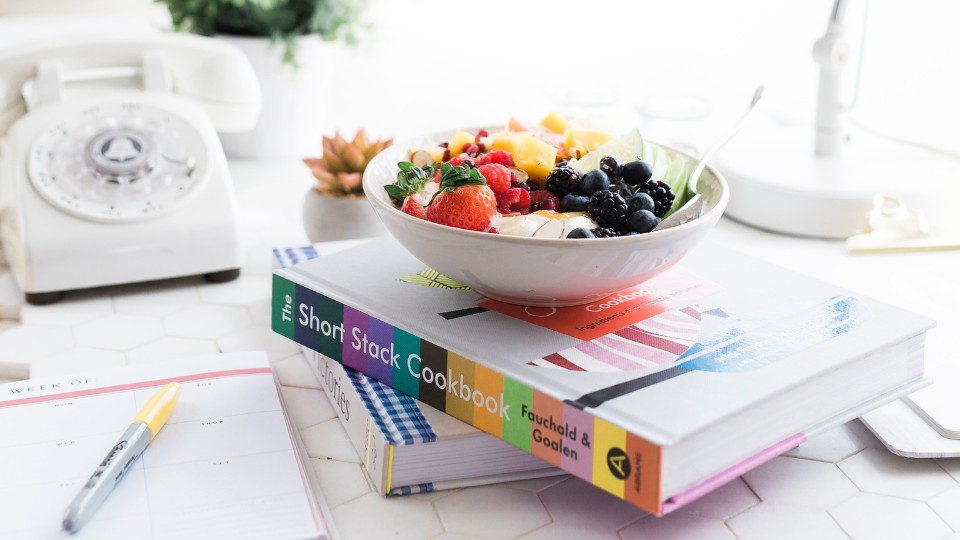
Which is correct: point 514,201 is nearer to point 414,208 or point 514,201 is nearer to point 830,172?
point 414,208

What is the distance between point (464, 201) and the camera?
71 centimetres

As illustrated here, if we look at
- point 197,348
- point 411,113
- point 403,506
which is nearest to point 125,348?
point 197,348

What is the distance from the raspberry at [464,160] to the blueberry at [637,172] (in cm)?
12

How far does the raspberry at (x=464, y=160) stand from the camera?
0.78m

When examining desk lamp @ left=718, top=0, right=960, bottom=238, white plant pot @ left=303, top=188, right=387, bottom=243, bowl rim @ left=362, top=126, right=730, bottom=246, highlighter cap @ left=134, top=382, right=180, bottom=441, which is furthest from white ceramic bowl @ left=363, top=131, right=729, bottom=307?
desk lamp @ left=718, top=0, right=960, bottom=238

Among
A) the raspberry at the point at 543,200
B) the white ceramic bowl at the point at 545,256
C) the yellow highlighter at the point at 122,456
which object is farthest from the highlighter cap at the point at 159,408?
the raspberry at the point at 543,200

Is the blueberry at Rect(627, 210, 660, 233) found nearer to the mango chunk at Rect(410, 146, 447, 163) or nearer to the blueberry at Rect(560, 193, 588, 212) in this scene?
the blueberry at Rect(560, 193, 588, 212)

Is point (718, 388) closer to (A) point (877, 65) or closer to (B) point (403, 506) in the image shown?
(B) point (403, 506)

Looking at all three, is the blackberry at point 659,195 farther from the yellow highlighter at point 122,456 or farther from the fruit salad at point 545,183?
the yellow highlighter at point 122,456

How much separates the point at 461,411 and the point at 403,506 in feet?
0.26

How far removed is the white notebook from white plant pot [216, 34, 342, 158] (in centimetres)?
73

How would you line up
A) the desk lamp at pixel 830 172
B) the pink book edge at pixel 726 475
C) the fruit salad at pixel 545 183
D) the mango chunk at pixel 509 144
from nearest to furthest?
1. the pink book edge at pixel 726 475
2. the fruit salad at pixel 545 183
3. the mango chunk at pixel 509 144
4. the desk lamp at pixel 830 172

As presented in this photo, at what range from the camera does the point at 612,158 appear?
78 cm

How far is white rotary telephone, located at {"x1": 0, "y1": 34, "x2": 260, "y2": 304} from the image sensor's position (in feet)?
3.46
